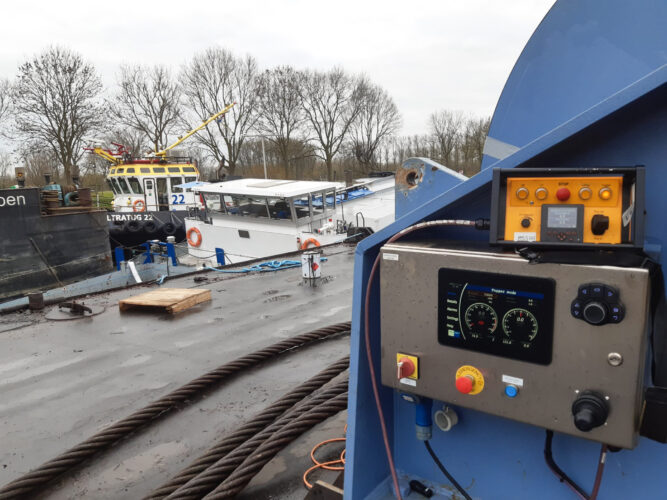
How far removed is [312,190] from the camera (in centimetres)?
1193

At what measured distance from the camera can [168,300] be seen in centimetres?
563

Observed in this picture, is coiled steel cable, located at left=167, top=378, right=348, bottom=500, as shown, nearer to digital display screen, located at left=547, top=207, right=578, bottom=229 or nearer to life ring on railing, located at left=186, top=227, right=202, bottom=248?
digital display screen, located at left=547, top=207, right=578, bottom=229

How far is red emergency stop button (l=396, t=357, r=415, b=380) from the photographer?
155cm

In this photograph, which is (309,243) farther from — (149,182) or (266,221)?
(149,182)

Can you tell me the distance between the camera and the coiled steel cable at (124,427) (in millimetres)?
2344

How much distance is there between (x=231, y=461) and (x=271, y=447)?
0.68 ft

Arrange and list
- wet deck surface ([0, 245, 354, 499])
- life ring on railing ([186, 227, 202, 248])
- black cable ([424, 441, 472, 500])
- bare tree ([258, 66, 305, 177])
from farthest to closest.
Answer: bare tree ([258, 66, 305, 177]) < life ring on railing ([186, 227, 202, 248]) < wet deck surface ([0, 245, 354, 499]) < black cable ([424, 441, 472, 500])

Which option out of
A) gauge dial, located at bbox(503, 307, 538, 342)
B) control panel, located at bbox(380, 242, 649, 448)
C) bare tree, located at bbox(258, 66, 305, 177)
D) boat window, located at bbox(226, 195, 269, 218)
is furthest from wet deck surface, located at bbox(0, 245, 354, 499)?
bare tree, located at bbox(258, 66, 305, 177)

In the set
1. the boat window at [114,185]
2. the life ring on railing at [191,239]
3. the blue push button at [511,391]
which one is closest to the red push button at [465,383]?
the blue push button at [511,391]

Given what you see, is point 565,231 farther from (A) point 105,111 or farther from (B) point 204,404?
(A) point 105,111

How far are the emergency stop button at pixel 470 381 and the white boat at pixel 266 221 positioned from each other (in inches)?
379

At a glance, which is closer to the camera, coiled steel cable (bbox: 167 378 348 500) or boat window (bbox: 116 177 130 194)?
coiled steel cable (bbox: 167 378 348 500)

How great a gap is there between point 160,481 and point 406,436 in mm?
1411

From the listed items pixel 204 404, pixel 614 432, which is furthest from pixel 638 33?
pixel 204 404
